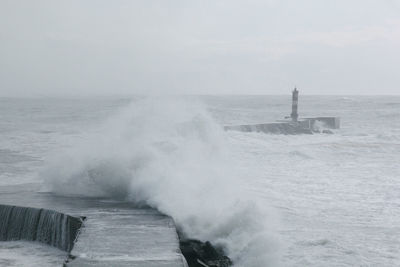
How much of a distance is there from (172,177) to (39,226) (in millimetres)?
2425

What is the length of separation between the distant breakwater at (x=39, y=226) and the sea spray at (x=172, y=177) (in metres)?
1.28

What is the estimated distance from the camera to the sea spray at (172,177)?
24.0ft

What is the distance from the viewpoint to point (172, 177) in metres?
9.12

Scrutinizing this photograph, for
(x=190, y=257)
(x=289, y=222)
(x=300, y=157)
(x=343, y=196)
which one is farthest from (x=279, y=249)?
(x=300, y=157)

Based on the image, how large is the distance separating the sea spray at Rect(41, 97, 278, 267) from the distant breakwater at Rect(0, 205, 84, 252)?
1.28m

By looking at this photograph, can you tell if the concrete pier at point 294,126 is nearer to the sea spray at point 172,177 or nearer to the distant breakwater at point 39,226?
the sea spray at point 172,177

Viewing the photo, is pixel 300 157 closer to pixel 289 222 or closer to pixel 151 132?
pixel 151 132

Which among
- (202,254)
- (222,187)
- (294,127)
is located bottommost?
(294,127)

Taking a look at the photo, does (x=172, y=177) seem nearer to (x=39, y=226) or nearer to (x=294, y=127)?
(x=39, y=226)

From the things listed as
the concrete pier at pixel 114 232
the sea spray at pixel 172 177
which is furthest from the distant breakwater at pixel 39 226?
the sea spray at pixel 172 177

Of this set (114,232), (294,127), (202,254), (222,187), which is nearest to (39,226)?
(114,232)

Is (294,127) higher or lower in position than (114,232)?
lower

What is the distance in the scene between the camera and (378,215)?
9.39m

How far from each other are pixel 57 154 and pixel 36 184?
82cm
